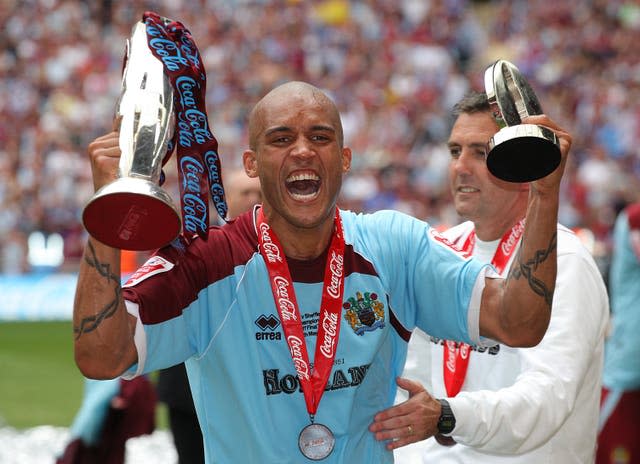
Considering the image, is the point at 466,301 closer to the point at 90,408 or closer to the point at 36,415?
the point at 90,408

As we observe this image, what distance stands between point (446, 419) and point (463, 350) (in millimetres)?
598

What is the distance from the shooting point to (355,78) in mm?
19703

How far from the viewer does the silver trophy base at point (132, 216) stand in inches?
108

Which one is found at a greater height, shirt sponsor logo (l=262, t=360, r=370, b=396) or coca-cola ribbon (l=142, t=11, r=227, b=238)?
coca-cola ribbon (l=142, t=11, r=227, b=238)

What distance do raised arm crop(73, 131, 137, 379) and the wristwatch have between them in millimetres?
1097

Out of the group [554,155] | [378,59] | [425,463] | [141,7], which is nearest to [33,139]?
[141,7]

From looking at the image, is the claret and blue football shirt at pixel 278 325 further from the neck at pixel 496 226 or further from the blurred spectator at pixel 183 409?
the blurred spectator at pixel 183 409

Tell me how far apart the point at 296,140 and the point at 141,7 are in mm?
18728

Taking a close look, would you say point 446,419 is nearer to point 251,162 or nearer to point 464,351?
point 464,351

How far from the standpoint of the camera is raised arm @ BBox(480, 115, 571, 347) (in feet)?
10.2

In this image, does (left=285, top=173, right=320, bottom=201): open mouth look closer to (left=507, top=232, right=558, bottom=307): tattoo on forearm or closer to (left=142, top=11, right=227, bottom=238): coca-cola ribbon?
(left=142, top=11, right=227, bottom=238): coca-cola ribbon

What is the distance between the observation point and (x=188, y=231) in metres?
3.29

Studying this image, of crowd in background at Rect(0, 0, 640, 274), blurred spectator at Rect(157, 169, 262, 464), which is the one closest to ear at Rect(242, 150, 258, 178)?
blurred spectator at Rect(157, 169, 262, 464)

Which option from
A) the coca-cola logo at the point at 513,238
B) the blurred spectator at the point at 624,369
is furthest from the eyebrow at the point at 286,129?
the blurred spectator at the point at 624,369
